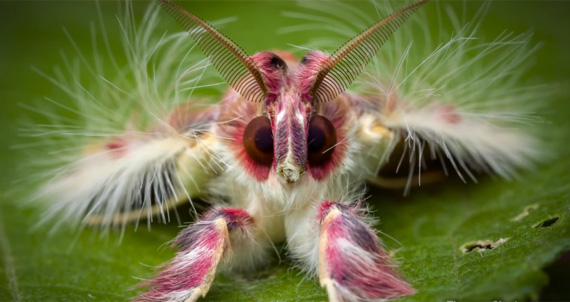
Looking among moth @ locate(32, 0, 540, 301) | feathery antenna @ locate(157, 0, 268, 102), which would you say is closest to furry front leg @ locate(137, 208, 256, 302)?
moth @ locate(32, 0, 540, 301)

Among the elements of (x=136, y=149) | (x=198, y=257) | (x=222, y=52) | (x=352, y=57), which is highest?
(x=222, y=52)

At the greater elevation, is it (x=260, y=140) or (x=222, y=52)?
(x=222, y=52)

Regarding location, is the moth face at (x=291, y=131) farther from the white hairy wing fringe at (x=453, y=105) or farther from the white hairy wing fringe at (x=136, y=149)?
the white hairy wing fringe at (x=453, y=105)

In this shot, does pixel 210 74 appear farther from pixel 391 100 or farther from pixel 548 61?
pixel 548 61

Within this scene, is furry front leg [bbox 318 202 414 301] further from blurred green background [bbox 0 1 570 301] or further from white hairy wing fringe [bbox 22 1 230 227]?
white hairy wing fringe [bbox 22 1 230 227]

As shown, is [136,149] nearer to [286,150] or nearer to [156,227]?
[156,227]

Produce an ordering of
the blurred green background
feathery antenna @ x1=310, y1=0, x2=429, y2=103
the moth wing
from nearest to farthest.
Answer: feathery antenna @ x1=310, y1=0, x2=429, y2=103
the blurred green background
the moth wing

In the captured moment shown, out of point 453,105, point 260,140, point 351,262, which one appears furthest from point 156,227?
point 453,105
